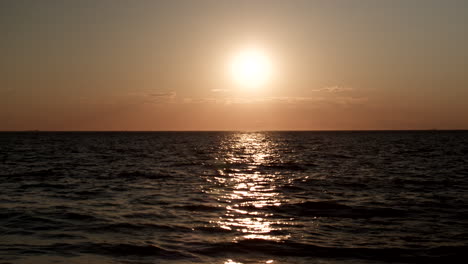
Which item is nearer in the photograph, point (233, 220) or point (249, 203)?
point (233, 220)

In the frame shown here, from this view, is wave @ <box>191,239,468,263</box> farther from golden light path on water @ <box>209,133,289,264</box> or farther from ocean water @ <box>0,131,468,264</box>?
golden light path on water @ <box>209,133,289,264</box>

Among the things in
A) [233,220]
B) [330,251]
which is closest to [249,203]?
[233,220]

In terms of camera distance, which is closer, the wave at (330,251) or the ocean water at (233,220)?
the wave at (330,251)

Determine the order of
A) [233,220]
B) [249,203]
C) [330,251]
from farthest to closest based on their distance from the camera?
1. [249,203]
2. [233,220]
3. [330,251]

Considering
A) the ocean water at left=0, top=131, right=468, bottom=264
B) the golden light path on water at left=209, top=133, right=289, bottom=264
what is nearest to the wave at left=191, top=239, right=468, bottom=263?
the ocean water at left=0, top=131, right=468, bottom=264

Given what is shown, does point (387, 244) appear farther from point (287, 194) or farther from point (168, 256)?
point (287, 194)

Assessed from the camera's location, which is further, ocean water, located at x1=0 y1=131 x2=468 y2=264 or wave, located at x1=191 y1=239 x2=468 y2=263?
ocean water, located at x1=0 y1=131 x2=468 y2=264

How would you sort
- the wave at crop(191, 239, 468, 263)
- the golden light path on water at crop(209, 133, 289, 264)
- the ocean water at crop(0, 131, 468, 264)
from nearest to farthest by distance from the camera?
the wave at crop(191, 239, 468, 263), the ocean water at crop(0, 131, 468, 264), the golden light path on water at crop(209, 133, 289, 264)

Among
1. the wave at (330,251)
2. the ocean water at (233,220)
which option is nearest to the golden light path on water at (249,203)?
the ocean water at (233,220)

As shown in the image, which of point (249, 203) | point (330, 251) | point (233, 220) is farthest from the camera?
point (249, 203)

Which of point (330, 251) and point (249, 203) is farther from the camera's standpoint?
point (249, 203)

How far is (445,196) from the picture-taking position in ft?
68.5

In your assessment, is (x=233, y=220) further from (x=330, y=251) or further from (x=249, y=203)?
(x=330, y=251)

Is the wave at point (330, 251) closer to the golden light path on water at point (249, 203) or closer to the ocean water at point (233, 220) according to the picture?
the ocean water at point (233, 220)
